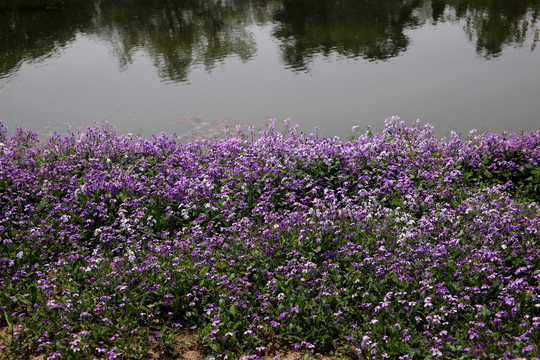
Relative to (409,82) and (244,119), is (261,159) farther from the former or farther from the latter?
(409,82)

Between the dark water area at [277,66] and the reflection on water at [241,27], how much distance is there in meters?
0.08

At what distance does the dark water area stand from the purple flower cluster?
3.14 meters

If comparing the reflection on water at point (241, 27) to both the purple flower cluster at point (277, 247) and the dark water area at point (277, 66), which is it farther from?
the purple flower cluster at point (277, 247)

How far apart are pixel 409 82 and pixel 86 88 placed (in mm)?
9597

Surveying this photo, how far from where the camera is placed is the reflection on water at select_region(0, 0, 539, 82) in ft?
57.7

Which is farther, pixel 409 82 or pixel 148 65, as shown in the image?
pixel 148 65

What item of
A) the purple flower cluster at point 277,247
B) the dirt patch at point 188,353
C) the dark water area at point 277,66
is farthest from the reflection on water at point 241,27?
the dirt patch at point 188,353

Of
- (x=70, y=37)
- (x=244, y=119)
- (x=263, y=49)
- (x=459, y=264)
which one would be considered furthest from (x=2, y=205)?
(x=70, y=37)

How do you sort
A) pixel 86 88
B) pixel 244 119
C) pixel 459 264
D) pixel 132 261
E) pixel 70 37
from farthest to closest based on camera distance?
pixel 70 37 → pixel 86 88 → pixel 244 119 → pixel 132 261 → pixel 459 264

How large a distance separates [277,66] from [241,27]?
5.30 meters

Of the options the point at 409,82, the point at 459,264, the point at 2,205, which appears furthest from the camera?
the point at 409,82

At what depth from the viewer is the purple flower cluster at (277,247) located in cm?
586

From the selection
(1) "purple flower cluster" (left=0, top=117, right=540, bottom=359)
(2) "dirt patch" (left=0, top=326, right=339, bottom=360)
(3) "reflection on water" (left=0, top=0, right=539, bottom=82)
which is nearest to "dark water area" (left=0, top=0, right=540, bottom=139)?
(3) "reflection on water" (left=0, top=0, right=539, bottom=82)

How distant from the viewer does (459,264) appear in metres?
6.36
